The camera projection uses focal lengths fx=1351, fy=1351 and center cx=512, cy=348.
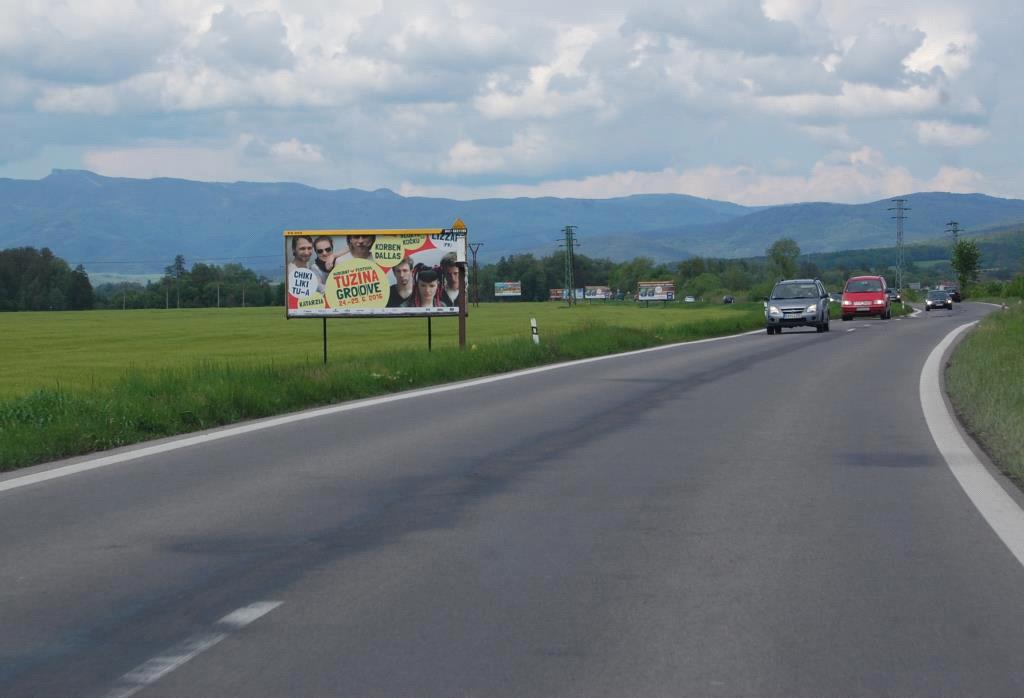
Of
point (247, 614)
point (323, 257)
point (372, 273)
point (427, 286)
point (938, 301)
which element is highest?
point (323, 257)

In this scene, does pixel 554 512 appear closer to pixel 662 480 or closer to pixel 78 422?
pixel 662 480

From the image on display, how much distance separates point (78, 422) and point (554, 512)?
6.19 m

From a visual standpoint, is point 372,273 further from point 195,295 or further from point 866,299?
point 195,295

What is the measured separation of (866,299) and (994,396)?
44.7 meters

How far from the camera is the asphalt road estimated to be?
5.22 metres

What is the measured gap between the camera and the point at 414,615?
606 centimetres

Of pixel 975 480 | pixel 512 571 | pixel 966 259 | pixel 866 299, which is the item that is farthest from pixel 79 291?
pixel 512 571

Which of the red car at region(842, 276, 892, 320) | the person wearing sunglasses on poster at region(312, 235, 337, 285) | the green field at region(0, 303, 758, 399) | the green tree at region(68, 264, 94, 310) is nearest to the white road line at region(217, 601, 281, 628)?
the green field at region(0, 303, 758, 399)

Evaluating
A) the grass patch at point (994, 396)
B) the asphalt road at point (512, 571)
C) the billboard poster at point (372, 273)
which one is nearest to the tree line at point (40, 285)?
the billboard poster at point (372, 273)

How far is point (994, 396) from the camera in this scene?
1505 cm

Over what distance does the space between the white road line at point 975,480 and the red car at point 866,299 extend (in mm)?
42038

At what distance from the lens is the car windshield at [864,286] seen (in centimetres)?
5875

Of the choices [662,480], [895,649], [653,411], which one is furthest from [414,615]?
[653,411]

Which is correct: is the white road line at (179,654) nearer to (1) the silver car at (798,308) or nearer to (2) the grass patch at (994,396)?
(2) the grass patch at (994,396)
